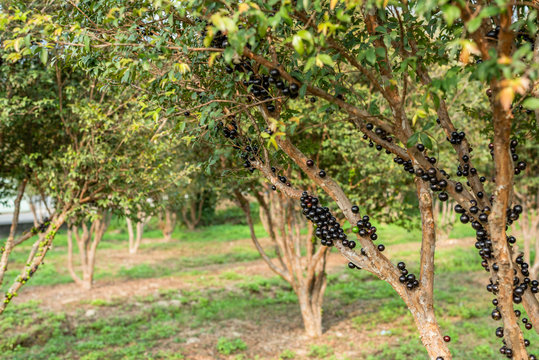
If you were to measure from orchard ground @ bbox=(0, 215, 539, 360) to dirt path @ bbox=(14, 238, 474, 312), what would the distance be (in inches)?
1.5

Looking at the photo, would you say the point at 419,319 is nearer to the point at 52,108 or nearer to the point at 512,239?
the point at 512,239

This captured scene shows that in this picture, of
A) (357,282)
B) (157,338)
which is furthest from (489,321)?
(157,338)

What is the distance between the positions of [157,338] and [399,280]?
791 centimetres

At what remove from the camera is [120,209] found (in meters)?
8.28

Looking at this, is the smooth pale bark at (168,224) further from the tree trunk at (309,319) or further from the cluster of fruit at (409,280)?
the cluster of fruit at (409,280)

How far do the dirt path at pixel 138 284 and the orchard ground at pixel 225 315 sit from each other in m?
0.04

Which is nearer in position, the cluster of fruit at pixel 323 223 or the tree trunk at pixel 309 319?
the cluster of fruit at pixel 323 223

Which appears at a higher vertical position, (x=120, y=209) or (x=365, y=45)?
(x=365, y=45)

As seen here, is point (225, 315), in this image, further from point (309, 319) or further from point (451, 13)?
point (451, 13)

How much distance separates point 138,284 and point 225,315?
16.7ft

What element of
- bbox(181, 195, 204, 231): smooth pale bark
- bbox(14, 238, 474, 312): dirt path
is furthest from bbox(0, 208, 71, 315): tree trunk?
bbox(181, 195, 204, 231): smooth pale bark

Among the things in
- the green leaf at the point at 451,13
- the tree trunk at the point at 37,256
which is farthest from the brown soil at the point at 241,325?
the green leaf at the point at 451,13

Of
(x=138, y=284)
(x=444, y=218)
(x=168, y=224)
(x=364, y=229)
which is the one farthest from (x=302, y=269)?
(x=168, y=224)

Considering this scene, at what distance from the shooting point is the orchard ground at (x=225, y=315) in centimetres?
928
